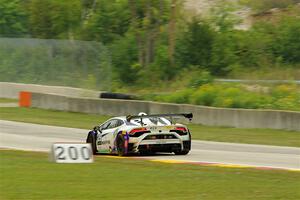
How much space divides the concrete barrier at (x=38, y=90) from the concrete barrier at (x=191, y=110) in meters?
3.17

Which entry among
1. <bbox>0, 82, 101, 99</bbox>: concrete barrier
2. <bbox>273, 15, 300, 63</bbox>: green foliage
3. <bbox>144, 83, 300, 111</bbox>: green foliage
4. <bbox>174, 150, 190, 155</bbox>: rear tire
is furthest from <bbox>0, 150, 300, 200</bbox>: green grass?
<bbox>273, 15, 300, 63</bbox>: green foliage

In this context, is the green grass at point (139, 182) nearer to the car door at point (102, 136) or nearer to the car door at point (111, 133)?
the car door at point (111, 133)

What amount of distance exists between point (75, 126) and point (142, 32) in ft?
65.1

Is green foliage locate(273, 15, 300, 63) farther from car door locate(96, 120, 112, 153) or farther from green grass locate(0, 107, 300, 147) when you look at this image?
car door locate(96, 120, 112, 153)

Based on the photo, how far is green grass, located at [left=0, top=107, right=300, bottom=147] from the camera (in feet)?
80.3

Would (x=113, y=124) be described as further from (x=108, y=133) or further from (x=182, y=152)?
(x=182, y=152)

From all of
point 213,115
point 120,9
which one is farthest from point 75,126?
point 120,9

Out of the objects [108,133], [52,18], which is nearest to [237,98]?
[108,133]

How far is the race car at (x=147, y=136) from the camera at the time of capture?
59.8 ft

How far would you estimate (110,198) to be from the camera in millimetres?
10375

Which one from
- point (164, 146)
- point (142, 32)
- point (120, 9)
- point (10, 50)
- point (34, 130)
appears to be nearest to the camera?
point (164, 146)

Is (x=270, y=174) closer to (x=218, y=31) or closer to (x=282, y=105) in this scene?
(x=282, y=105)

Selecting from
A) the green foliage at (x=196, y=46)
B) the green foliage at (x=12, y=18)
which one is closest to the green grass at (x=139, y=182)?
the green foliage at (x=196, y=46)

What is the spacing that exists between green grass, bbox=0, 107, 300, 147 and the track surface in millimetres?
1289
